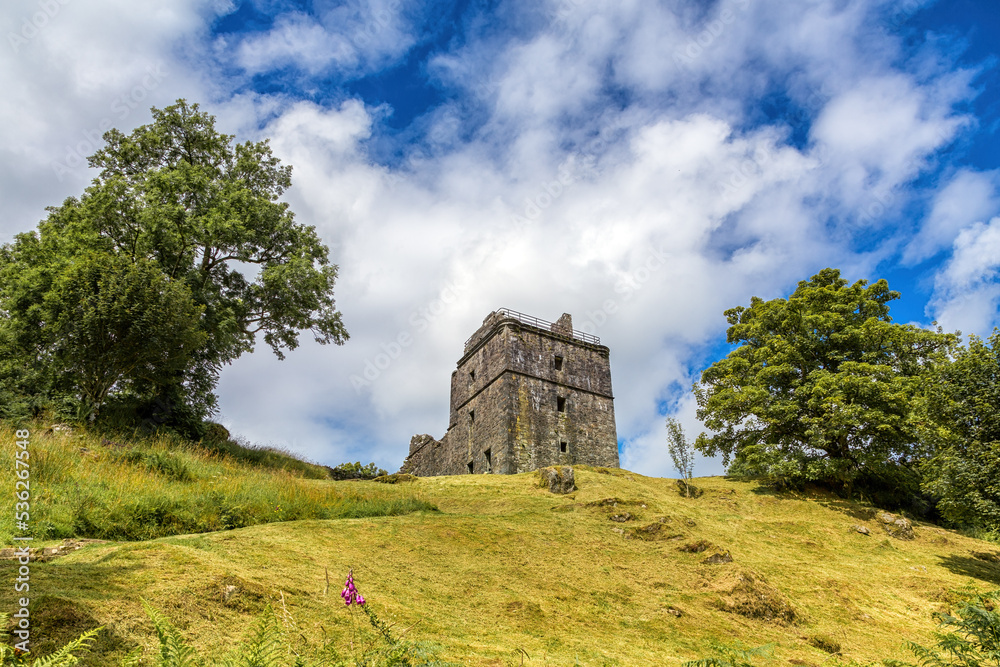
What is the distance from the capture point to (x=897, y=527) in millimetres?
14930

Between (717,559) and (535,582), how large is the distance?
388 cm

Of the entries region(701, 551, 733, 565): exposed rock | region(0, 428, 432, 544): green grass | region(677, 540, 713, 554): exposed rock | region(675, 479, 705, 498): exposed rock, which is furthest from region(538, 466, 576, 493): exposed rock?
region(701, 551, 733, 565): exposed rock

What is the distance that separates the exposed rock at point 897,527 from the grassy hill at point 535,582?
22 centimetres

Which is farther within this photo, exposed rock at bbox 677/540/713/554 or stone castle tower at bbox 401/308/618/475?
stone castle tower at bbox 401/308/618/475

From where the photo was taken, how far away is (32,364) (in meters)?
15.7

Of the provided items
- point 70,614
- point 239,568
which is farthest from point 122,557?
point 70,614

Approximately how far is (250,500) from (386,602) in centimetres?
479

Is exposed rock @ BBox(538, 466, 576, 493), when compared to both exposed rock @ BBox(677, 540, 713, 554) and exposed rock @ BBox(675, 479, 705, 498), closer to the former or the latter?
exposed rock @ BBox(675, 479, 705, 498)

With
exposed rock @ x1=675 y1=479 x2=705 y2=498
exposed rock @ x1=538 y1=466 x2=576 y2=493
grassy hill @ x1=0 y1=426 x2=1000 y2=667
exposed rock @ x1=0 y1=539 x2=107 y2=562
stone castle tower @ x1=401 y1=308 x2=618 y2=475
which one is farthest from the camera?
stone castle tower @ x1=401 y1=308 x2=618 y2=475

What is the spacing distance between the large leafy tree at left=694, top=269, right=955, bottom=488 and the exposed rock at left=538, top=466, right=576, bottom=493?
19.4ft

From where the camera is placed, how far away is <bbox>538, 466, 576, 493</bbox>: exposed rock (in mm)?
16562

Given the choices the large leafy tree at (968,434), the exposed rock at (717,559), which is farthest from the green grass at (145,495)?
the large leafy tree at (968,434)

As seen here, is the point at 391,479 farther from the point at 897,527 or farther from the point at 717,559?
the point at 897,527

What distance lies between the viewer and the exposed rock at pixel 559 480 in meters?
16.6
